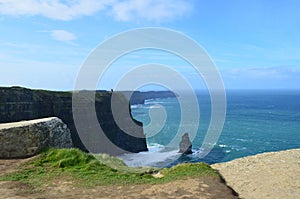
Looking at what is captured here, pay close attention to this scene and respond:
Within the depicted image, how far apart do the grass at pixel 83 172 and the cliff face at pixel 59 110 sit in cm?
2900

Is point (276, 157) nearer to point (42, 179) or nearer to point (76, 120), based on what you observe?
point (42, 179)

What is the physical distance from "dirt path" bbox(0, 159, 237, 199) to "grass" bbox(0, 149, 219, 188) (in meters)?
0.46

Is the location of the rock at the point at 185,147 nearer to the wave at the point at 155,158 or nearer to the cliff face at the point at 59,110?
the wave at the point at 155,158

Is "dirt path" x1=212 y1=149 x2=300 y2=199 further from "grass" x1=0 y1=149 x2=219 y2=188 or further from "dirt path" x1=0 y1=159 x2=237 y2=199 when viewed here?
"grass" x1=0 y1=149 x2=219 y2=188

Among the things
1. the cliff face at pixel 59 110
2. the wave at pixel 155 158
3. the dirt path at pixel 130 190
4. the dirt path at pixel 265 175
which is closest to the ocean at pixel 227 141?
the wave at pixel 155 158

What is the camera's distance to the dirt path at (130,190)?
31.0 feet

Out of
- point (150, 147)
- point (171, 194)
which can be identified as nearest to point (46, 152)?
point (171, 194)

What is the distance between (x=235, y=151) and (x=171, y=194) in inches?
1812

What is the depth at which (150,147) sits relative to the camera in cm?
6275

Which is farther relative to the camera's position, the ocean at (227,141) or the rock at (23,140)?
the ocean at (227,141)

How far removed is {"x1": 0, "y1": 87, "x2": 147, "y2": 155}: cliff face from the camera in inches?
1599

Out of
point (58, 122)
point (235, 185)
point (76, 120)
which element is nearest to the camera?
point (235, 185)

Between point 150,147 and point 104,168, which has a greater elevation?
point 104,168

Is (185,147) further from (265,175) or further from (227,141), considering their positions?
(265,175)
